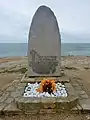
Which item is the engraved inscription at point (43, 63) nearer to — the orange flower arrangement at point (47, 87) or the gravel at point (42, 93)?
the gravel at point (42, 93)

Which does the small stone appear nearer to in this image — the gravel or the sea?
the gravel

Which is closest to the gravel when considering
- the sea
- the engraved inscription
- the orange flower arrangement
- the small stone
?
the orange flower arrangement

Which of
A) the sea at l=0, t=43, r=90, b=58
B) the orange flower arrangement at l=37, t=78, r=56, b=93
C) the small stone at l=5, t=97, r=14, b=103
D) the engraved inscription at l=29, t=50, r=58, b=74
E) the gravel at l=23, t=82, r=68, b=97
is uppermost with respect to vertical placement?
the engraved inscription at l=29, t=50, r=58, b=74

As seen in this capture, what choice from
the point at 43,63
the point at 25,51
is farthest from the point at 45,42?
the point at 25,51

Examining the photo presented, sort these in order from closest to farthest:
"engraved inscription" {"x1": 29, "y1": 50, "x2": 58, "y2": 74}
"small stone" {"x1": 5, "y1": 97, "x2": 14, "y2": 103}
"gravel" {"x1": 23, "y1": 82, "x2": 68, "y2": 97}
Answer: "gravel" {"x1": 23, "y1": 82, "x2": 68, "y2": 97}
"small stone" {"x1": 5, "y1": 97, "x2": 14, "y2": 103}
"engraved inscription" {"x1": 29, "y1": 50, "x2": 58, "y2": 74}

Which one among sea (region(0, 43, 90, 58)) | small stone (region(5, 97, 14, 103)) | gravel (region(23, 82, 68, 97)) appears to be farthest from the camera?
sea (region(0, 43, 90, 58))

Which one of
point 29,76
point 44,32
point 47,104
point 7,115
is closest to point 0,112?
point 7,115

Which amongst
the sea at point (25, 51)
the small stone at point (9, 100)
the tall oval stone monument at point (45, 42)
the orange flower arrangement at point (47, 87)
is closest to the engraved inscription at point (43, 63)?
the tall oval stone monument at point (45, 42)

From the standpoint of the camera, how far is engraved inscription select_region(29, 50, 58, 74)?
7332 mm

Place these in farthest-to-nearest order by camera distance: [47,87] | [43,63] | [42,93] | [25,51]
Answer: [25,51] < [43,63] < [47,87] < [42,93]

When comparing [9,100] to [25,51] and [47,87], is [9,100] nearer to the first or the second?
[47,87]

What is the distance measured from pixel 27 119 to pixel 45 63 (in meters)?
2.87

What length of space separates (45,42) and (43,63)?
69 cm

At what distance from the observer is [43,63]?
24.0 ft
